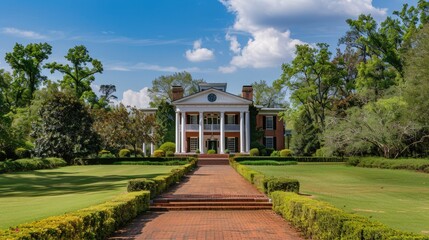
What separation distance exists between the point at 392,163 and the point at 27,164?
29275 mm

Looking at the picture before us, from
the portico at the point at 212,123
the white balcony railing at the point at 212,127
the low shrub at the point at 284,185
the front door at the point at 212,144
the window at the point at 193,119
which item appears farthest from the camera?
the window at the point at 193,119

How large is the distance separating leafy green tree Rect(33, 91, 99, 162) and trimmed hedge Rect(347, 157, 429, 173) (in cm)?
2579

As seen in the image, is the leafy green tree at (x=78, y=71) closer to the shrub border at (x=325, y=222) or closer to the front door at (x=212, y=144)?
the front door at (x=212, y=144)

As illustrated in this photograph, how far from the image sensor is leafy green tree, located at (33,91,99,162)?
144ft

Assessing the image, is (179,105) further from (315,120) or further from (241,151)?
(315,120)

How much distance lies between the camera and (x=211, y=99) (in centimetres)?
5603

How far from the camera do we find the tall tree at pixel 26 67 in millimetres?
56094

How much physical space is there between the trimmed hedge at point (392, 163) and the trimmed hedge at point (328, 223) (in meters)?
22.8

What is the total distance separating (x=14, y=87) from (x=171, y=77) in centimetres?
2799

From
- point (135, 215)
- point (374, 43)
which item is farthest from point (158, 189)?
point (374, 43)

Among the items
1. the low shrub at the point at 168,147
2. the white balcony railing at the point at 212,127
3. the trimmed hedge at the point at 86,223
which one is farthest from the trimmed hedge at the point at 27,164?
the trimmed hedge at the point at 86,223

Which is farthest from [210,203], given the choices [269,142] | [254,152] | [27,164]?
[269,142]

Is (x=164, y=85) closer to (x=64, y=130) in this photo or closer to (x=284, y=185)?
(x=64, y=130)

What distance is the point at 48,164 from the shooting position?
3778 centimetres
